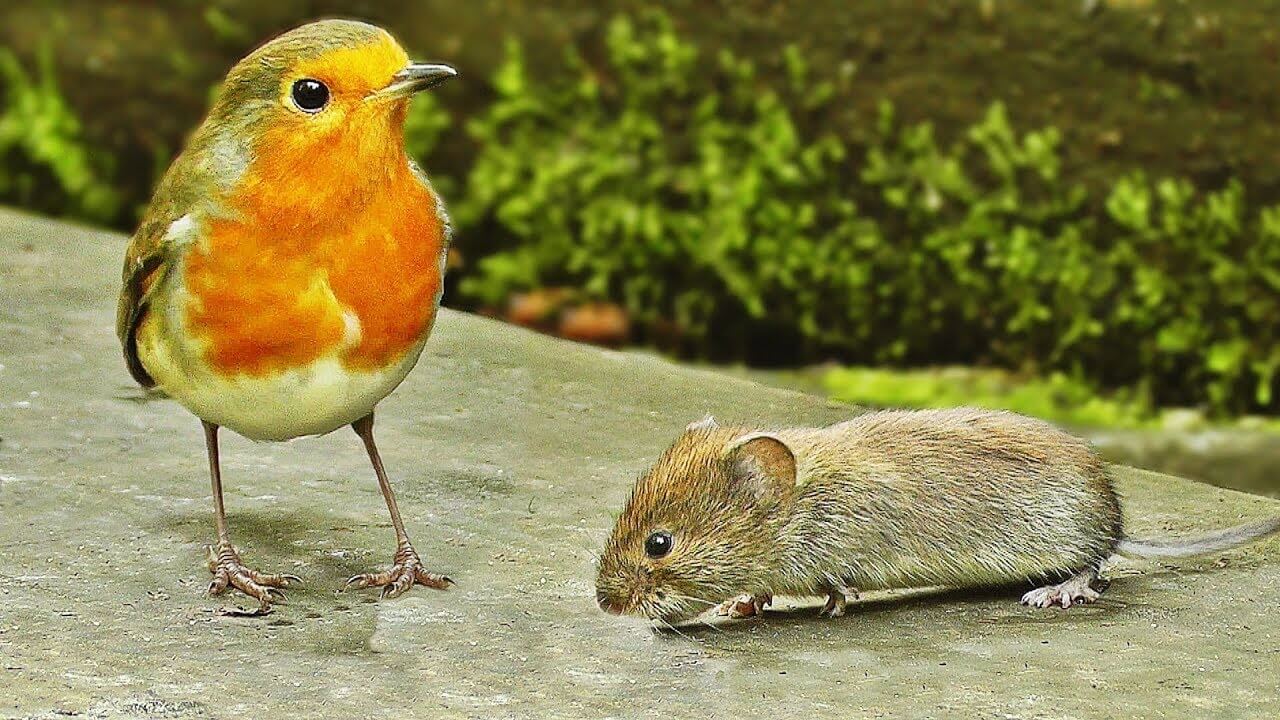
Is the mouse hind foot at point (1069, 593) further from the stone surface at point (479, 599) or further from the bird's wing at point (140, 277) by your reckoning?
the bird's wing at point (140, 277)

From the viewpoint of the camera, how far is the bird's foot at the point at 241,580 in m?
4.06

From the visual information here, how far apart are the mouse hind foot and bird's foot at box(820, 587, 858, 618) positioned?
39 centimetres

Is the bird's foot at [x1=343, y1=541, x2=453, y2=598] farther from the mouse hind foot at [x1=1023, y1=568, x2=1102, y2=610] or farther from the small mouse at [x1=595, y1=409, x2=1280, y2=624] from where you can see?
the mouse hind foot at [x1=1023, y1=568, x2=1102, y2=610]

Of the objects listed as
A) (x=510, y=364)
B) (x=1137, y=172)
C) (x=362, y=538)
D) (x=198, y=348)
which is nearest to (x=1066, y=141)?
(x=1137, y=172)

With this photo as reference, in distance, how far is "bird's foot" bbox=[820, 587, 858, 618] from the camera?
418cm

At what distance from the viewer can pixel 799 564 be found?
418cm

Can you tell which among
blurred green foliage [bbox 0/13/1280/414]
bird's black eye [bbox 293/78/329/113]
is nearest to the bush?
blurred green foliage [bbox 0/13/1280/414]

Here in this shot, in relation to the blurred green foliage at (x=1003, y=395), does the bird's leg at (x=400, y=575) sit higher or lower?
lower

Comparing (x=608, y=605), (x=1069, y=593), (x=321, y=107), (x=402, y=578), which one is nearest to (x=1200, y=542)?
(x=1069, y=593)

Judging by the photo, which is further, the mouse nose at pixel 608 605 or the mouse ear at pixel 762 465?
the mouse ear at pixel 762 465

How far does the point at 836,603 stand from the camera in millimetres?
4203

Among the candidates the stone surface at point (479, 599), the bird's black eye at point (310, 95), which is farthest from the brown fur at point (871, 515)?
the bird's black eye at point (310, 95)

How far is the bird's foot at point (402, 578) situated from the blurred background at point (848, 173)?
3017 millimetres

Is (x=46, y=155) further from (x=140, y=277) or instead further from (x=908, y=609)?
(x=908, y=609)
